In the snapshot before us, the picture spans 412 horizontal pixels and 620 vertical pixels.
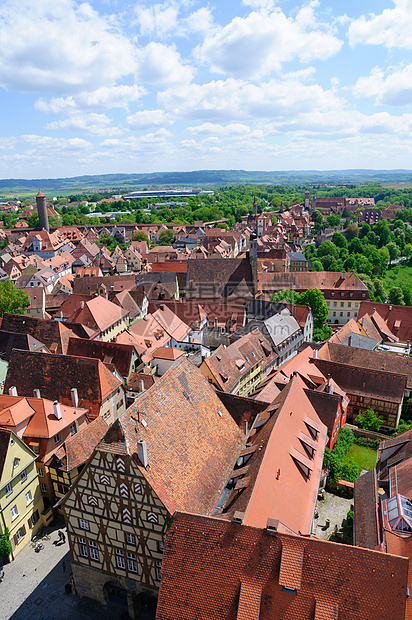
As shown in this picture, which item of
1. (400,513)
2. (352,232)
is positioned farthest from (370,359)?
(352,232)

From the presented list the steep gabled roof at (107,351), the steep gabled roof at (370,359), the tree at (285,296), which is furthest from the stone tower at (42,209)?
the steep gabled roof at (370,359)

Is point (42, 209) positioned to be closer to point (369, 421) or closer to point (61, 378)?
point (61, 378)

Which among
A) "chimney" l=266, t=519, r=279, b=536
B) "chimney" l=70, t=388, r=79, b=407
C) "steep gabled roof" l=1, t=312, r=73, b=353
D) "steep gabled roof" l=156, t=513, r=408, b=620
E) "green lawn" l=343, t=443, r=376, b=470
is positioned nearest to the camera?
"steep gabled roof" l=156, t=513, r=408, b=620

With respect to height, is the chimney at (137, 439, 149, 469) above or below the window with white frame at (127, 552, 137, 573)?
above

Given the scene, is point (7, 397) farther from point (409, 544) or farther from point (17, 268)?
point (17, 268)

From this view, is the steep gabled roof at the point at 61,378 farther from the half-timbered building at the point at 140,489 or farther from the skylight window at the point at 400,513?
the skylight window at the point at 400,513

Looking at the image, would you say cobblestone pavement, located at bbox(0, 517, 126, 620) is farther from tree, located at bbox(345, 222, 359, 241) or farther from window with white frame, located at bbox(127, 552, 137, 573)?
tree, located at bbox(345, 222, 359, 241)

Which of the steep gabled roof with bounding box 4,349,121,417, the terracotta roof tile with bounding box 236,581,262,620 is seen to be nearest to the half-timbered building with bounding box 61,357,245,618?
the terracotta roof tile with bounding box 236,581,262,620
